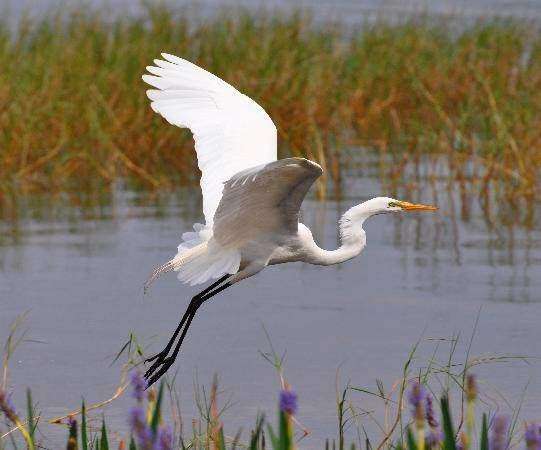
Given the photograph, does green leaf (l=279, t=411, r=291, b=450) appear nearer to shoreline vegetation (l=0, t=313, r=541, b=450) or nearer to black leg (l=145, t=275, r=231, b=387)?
shoreline vegetation (l=0, t=313, r=541, b=450)

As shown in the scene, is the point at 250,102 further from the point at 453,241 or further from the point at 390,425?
the point at 453,241

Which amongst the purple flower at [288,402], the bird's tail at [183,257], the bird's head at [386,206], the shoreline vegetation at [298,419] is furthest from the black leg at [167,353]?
the purple flower at [288,402]

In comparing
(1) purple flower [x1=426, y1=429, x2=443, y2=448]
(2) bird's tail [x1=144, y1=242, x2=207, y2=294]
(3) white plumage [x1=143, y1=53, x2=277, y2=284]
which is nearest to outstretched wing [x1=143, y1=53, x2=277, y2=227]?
(3) white plumage [x1=143, y1=53, x2=277, y2=284]

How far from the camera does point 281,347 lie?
591 centimetres

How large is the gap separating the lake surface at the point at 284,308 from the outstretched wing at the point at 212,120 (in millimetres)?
723

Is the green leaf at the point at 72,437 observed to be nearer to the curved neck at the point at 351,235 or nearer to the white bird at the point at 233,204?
the white bird at the point at 233,204

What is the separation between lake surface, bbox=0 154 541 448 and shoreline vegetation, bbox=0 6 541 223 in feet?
1.87

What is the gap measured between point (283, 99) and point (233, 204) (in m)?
5.92

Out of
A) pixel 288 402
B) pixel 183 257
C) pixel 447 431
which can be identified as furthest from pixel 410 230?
pixel 288 402

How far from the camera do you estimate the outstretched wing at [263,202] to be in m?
4.50

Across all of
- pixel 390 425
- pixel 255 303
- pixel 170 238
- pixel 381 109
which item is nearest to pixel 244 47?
pixel 381 109

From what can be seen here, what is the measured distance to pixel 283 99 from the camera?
10.9 meters

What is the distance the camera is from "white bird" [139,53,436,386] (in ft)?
16.8

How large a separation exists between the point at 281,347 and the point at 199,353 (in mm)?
345
